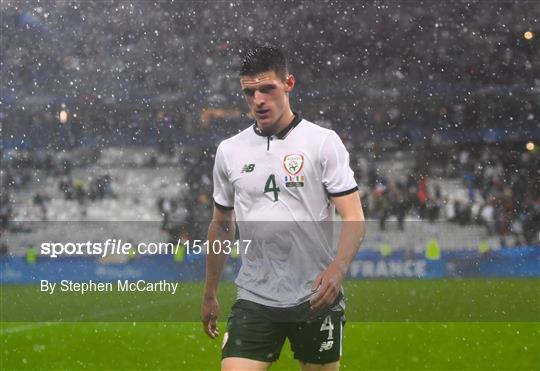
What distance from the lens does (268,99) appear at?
2.29 meters

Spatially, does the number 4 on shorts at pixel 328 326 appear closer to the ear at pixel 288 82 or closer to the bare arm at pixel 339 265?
the bare arm at pixel 339 265

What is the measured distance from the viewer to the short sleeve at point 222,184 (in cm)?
230

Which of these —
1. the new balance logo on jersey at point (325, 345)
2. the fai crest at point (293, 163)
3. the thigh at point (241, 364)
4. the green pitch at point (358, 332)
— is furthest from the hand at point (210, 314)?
the green pitch at point (358, 332)

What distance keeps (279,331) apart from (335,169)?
0.41 m

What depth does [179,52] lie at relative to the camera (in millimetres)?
9617

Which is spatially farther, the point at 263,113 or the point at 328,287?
the point at 263,113

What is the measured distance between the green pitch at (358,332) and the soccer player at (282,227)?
2.14 metres

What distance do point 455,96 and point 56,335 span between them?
6.36 metres

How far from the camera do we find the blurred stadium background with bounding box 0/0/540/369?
333 inches

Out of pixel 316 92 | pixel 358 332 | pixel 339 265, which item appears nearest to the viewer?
pixel 339 265

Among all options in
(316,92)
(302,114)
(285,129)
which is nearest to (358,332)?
(285,129)

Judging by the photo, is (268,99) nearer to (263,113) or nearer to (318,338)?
(263,113)

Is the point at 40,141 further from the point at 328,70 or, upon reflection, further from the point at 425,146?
the point at 425,146

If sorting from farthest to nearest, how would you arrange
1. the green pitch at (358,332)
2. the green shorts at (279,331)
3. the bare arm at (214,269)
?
the green pitch at (358,332)
the bare arm at (214,269)
the green shorts at (279,331)
